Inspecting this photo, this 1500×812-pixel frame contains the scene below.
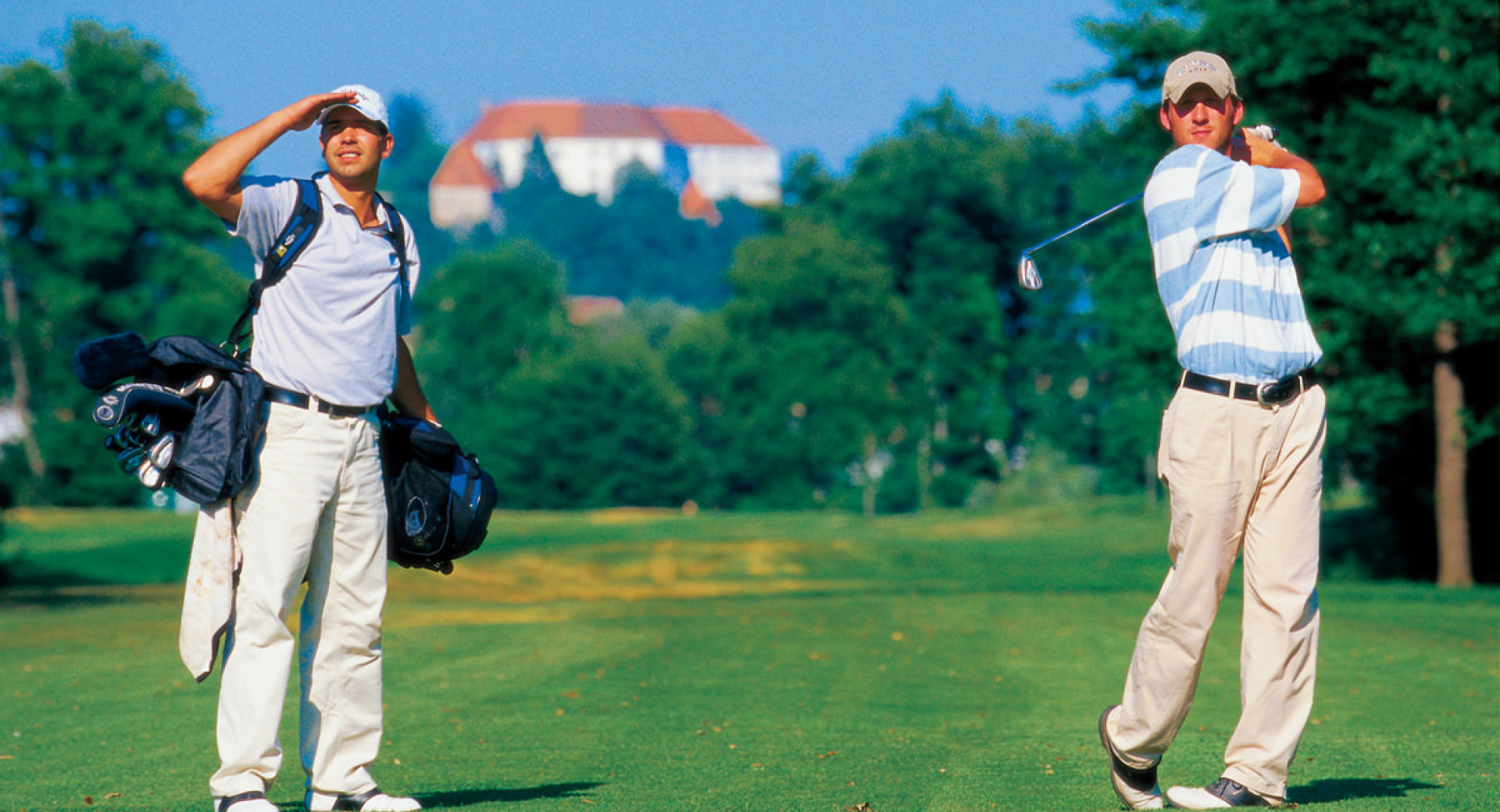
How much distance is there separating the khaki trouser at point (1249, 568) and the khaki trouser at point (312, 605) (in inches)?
101

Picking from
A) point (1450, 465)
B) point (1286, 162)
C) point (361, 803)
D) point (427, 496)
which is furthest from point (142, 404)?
point (1450, 465)

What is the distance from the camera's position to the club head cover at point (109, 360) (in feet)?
18.5

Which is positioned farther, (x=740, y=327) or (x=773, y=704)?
(x=740, y=327)

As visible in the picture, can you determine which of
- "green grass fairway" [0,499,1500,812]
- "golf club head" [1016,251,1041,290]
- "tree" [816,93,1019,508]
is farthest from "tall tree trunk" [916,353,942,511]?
"golf club head" [1016,251,1041,290]

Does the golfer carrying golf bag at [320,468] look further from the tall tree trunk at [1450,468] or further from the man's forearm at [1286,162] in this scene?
the tall tree trunk at [1450,468]

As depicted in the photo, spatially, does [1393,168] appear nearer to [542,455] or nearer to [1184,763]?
[1184,763]

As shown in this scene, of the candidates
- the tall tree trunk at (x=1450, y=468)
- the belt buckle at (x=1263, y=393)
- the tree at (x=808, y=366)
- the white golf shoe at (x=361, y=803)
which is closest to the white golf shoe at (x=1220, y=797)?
the belt buckle at (x=1263, y=393)

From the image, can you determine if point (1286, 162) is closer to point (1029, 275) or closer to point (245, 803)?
point (1029, 275)

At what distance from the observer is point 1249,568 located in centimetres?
594

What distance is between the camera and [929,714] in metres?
9.66

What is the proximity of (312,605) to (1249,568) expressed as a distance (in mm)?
3115

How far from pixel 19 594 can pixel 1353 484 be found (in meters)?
46.9

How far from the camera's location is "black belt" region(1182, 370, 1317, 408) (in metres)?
5.81

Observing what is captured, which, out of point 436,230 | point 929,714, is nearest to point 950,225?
point 929,714
